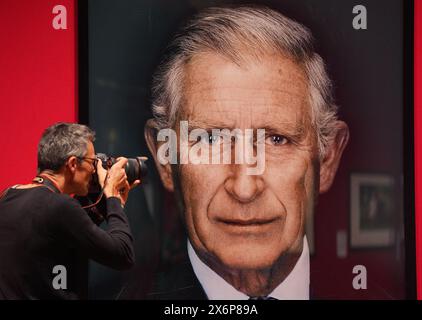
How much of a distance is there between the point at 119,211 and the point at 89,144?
0.69ft

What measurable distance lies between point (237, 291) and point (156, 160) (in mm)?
558

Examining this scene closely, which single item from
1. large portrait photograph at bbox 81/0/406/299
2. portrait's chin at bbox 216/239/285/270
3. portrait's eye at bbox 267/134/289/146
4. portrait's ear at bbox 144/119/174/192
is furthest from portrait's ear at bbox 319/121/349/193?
portrait's ear at bbox 144/119/174/192

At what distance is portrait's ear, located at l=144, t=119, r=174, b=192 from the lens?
7.60ft

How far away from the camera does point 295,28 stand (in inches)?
92.5

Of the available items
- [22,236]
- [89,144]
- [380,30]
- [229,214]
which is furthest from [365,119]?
[22,236]

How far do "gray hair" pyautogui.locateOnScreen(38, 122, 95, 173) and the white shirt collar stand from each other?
2.47ft

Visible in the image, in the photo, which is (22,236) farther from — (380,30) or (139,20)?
(380,30)

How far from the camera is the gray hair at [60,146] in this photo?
168 cm

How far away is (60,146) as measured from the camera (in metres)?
1.69

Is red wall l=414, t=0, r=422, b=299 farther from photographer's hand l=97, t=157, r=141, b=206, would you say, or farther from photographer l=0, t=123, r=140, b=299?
photographer l=0, t=123, r=140, b=299

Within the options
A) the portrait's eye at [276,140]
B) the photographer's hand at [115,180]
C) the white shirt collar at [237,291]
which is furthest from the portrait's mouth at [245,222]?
the photographer's hand at [115,180]

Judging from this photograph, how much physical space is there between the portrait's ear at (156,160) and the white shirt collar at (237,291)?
0.24 meters

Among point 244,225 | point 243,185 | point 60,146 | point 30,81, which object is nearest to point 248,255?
point 244,225

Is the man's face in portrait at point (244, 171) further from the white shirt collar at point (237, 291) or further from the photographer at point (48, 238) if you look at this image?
the photographer at point (48, 238)
